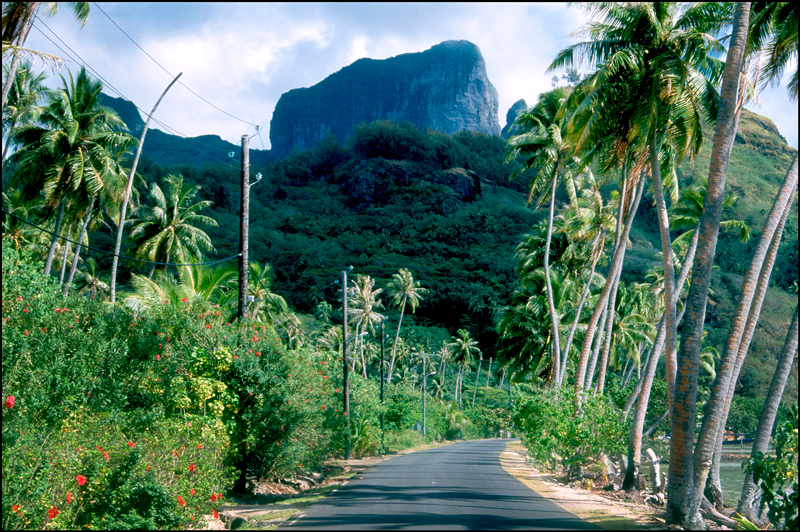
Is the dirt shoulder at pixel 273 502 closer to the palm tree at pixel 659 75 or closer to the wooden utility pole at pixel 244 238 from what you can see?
the wooden utility pole at pixel 244 238

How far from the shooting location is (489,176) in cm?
12800

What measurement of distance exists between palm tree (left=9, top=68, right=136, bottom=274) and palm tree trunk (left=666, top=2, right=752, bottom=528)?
63.6 feet

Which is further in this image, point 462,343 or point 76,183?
point 462,343

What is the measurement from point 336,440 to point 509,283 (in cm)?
6825

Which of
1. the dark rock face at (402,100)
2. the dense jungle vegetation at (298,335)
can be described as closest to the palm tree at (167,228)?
the dense jungle vegetation at (298,335)

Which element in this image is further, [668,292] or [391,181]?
[391,181]

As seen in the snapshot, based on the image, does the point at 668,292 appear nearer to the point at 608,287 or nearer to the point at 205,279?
the point at 608,287

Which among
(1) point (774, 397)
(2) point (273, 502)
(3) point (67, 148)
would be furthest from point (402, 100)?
(1) point (774, 397)

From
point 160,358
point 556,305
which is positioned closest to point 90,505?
point 160,358

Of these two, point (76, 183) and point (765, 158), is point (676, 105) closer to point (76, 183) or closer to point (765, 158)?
point (76, 183)

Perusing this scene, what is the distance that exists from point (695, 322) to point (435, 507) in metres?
5.84

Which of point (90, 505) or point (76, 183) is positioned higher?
point (76, 183)

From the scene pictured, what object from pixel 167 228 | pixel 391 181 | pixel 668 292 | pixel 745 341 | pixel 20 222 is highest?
pixel 391 181

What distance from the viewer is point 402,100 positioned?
192 meters
